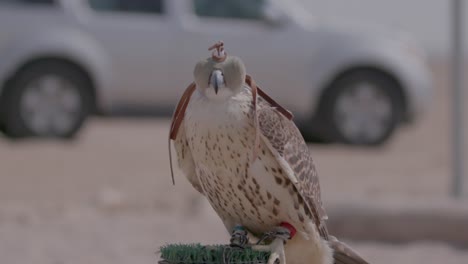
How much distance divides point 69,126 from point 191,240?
177 inches

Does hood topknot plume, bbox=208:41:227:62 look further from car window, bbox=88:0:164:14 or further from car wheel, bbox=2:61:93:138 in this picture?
car window, bbox=88:0:164:14

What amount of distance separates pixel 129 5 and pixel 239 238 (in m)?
8.45

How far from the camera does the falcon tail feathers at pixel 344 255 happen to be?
176 inches

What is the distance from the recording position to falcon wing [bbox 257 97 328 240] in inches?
159

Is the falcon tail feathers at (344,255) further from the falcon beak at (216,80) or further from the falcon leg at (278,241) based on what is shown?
the falcon beak at (216,80)

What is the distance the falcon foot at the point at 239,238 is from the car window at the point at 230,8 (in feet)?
27.7

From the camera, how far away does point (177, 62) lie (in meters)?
12.1

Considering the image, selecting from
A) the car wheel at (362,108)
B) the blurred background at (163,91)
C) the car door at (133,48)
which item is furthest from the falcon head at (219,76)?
the car wheel at (362,108)

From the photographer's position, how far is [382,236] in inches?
286

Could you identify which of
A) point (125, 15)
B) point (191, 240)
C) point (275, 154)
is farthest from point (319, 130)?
point (275, 154)

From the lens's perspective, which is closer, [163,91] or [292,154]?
[292,154]

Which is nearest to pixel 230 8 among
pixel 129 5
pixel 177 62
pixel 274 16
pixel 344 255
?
pixel 274 16

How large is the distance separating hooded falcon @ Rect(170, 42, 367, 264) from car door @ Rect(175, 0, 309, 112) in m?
7.85

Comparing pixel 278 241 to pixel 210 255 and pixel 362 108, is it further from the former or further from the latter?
pixel 362 108
